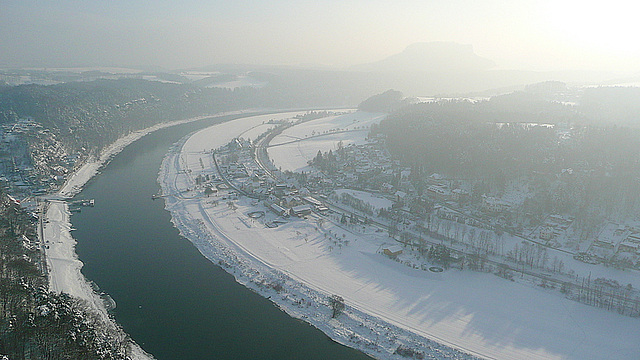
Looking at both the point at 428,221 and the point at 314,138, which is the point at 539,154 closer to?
the point at 428,221

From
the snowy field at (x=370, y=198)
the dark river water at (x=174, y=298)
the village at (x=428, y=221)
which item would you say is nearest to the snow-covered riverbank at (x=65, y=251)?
the dark river water at (x=174, y=298)

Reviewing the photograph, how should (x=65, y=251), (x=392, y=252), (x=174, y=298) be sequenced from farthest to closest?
1. (x=392, y=252)
2. (x=65, y=251)
3. (x=174, y=298)

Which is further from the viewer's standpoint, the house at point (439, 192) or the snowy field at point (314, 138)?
the snowy field at point (314, 138)

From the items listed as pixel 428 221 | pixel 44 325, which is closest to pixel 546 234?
pixel 428 221

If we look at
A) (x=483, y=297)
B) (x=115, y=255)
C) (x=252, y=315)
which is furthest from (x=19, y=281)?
(x=483, y=297)

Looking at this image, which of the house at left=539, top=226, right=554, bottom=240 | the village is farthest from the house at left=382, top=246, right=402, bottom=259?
the house at left=539, top=226, right=554, bottom=240

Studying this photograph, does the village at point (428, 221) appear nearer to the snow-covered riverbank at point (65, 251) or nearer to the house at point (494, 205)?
the house at point (494, 205)
